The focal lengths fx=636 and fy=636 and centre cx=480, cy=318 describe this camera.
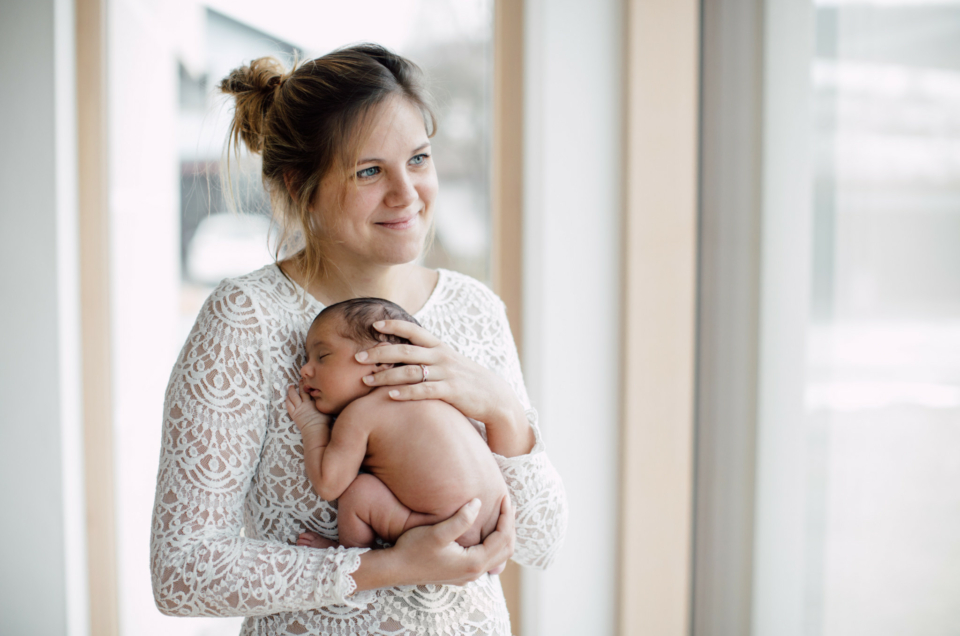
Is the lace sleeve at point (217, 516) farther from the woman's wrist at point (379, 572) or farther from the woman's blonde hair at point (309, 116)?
the woman's blonde hair at point (309, 116)

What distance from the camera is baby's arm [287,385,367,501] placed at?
1001 millimetres

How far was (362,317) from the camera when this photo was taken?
3.58ft

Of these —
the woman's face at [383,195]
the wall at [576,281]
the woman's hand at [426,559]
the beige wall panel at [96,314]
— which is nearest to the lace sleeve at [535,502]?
the woman's hand at [426,559]

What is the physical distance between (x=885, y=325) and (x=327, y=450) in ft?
4.40

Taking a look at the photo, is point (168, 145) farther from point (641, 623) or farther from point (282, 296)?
point (641, 623)

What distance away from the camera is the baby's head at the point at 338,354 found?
3.46 feet

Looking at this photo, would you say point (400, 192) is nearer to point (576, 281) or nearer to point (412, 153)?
point (412, 153)

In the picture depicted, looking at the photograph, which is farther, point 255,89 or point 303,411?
point 255,89

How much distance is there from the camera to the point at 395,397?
3.44 feet

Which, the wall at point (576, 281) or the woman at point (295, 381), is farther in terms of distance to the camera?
the wall at point (576, 281)

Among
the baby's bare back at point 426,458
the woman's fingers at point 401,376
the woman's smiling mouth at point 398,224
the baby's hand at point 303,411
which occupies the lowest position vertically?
the baby's bare back at point 426,458

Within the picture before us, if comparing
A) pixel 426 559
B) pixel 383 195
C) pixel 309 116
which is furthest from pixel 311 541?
pixel 309 116

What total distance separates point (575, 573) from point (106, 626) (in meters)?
1.59

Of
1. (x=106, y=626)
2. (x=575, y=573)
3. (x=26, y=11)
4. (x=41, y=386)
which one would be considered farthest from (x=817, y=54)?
(x=106, y=626)
